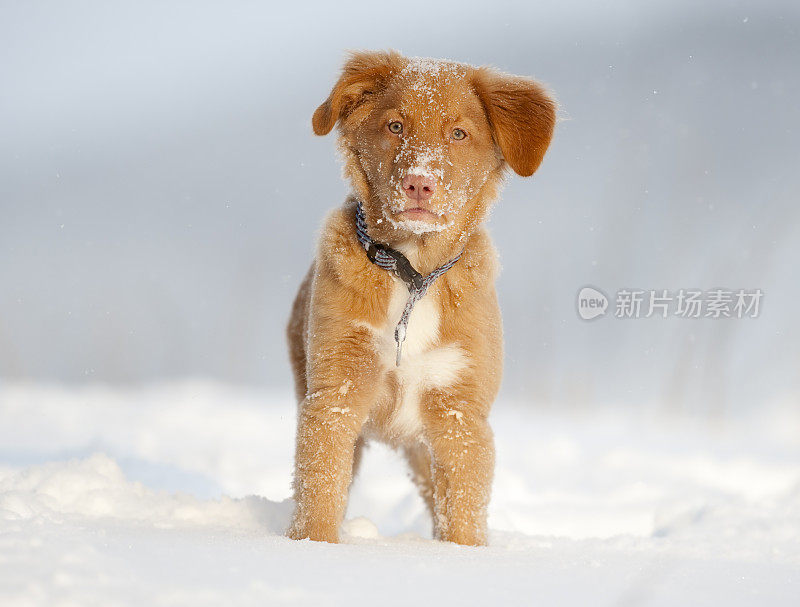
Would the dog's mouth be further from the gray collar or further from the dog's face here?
the gray collar

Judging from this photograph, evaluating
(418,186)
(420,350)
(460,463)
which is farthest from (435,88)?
(460,463)

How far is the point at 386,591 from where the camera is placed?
9.00 ft

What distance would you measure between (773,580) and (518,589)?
3.64ft

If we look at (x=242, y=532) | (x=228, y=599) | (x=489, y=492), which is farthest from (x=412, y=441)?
(x=228, y=599)

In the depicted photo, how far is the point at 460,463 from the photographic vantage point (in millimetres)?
4492

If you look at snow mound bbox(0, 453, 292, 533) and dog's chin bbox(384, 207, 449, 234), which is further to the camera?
snow mound bbox(0, 453, 292, 533)

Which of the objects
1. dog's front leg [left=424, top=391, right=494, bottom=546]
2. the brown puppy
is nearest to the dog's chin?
the brown puppy

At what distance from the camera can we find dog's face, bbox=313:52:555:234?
161 inches

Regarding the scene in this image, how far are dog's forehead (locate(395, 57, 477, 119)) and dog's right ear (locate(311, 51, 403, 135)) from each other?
0.31 feet

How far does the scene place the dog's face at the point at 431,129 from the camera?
4.09 metres

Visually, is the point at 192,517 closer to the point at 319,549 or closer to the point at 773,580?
the point at 319,549

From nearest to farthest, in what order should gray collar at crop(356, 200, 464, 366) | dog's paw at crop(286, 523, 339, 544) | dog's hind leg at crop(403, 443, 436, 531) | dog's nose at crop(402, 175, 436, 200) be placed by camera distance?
dog's nose at crop(402, 175, 436, 200), dog's paw at crop(286, 523, 339, 544), gray collar at crop(356, 200, 464, 366), dog's hind leg at crop(403, 443, 436, 531)

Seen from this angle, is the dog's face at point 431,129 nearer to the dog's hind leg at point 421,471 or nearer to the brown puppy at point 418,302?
the brown puppy at point 418,302

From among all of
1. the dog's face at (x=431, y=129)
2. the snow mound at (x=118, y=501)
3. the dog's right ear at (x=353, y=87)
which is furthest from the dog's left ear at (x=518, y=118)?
the snow mound at (x=118, y=501)
